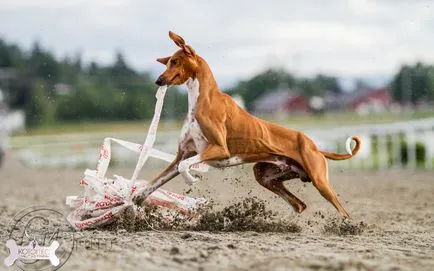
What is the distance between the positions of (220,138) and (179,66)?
64cm

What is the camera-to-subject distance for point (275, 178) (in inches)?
289

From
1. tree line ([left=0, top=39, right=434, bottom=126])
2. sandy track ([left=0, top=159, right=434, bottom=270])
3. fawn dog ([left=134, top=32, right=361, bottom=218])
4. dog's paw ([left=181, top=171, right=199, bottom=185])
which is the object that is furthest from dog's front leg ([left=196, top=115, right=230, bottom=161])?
tree line ([left=0, top=39, right=434, bottom=126])

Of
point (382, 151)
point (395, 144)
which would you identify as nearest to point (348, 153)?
A: point (395, 144)

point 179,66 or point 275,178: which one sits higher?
point 179,66

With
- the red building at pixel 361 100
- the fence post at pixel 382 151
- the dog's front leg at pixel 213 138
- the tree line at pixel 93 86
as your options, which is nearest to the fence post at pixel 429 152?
the fence post at pixel 382 151

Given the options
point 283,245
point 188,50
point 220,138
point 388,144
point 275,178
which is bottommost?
point 388,144

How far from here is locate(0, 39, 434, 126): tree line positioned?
38344 millimetres

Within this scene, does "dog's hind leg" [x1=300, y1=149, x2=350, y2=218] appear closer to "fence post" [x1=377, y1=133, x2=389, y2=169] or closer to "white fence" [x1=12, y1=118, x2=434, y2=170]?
"white fence" [x1=12, y1=118, x2=434, y2=170]

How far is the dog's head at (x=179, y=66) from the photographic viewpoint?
6723mm

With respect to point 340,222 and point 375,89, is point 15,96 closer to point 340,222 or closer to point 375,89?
point 375,89

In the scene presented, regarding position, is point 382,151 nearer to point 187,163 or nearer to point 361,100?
point 187,163

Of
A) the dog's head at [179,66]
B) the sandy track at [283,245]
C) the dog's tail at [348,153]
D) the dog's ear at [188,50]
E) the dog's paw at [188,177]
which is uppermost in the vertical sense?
the dog's ear at [188,50]

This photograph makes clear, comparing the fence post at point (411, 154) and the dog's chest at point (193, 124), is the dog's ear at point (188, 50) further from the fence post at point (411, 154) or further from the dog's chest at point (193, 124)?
the fence post at point (411, 154)

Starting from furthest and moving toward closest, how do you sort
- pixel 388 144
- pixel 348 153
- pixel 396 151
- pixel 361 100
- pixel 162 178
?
pixel 361 100
pixel 388 144
pixel 396 151
pixel 348 153
pixel 162 178
